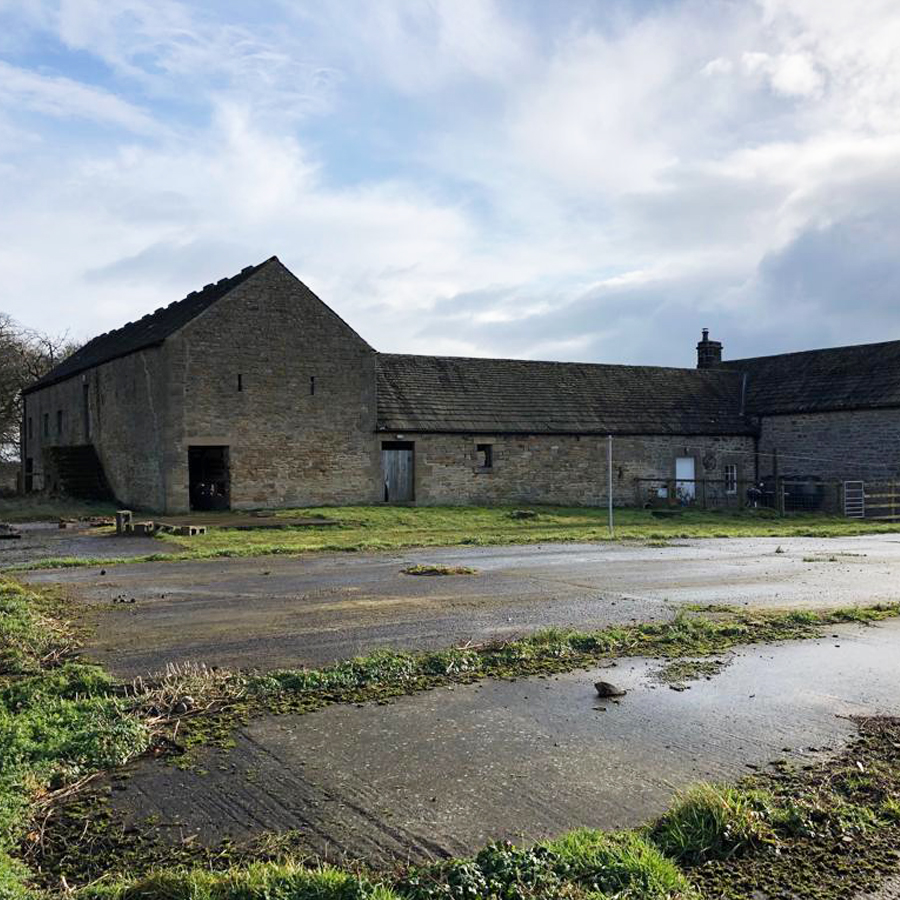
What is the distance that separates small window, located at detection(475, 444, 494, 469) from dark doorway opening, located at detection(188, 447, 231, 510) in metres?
9.33

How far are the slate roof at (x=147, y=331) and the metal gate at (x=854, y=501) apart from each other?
22472 mm

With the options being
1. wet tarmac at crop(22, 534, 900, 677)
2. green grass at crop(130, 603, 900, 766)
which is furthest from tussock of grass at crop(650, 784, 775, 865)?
wet tarmac at crop(22, 534, 900, 677)

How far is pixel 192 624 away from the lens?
9.64m

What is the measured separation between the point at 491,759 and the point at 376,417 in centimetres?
2733

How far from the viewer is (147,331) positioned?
110 feet

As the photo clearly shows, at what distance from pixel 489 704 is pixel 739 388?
38609mm

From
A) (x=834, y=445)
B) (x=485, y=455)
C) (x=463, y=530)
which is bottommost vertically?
(x=463, y=530)

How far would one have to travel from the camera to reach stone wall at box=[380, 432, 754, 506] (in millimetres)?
33125

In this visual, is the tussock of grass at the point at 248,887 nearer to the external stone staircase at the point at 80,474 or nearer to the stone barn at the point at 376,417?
the stone barn at the point at 376,417

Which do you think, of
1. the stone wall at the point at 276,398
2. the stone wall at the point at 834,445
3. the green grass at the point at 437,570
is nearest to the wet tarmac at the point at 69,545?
the stone wall at the point at 276,398

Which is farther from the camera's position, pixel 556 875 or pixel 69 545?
pixel 69 545

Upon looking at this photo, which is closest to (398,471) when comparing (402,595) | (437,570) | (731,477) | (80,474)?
(80,474)

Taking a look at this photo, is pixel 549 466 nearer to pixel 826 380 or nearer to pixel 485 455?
pixel 485 455

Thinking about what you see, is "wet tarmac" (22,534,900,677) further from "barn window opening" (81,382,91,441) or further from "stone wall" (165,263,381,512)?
"barn window opening" (81,382,91,441)
